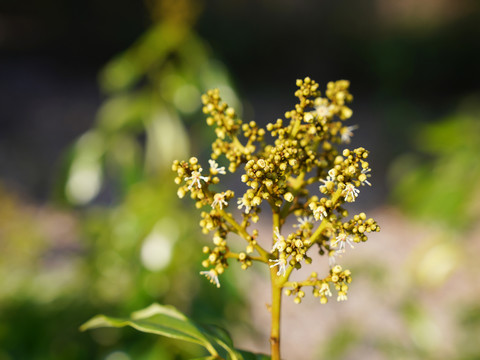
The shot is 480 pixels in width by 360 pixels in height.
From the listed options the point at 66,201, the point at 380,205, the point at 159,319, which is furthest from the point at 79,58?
the point at 159,319

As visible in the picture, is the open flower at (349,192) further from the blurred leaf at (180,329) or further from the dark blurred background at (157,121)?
the dark blurred background at (157,121)

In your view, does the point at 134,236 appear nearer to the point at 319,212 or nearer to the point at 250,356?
the point at 250,356

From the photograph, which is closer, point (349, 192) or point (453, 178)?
point (349, 192)

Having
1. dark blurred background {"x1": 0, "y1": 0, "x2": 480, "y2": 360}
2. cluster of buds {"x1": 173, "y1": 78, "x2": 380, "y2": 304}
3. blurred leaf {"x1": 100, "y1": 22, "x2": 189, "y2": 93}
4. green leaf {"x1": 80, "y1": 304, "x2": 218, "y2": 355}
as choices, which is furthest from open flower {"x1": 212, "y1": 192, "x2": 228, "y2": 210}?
blurred leaf {"x1": 100, "y1": 22, "x2": 189, "y2": 93}

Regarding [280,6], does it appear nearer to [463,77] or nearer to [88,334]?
[463,77]

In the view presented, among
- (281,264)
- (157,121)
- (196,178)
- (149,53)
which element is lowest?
(281,264)

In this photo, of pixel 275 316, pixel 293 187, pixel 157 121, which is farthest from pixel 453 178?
pixel 275 316
